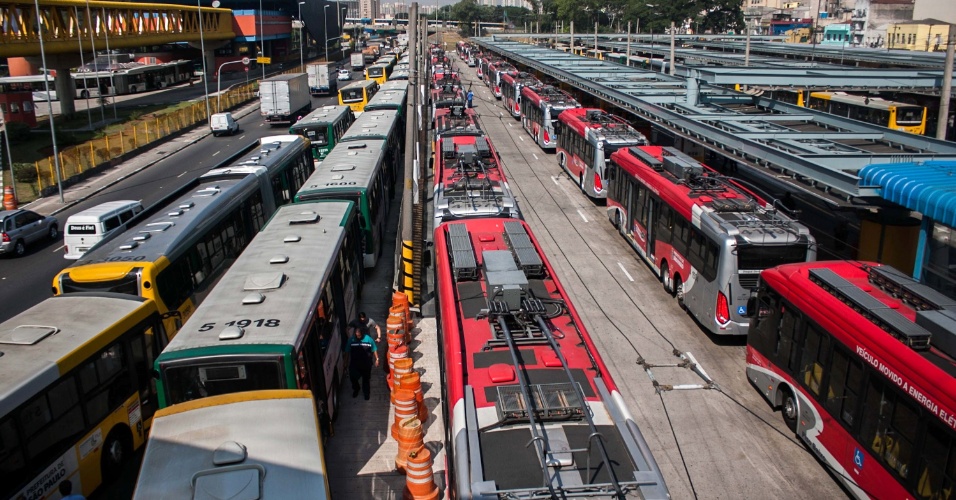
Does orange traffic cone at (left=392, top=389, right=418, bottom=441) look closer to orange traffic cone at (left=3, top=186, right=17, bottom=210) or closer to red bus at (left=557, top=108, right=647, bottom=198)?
red bus at (left=557, top=108, right=647, bottom=198)

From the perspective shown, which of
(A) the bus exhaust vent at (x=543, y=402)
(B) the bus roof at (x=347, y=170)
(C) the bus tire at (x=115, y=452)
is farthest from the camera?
(B) the bus roof at (x=347, y=170)

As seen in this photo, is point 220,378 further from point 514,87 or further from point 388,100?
point 514,87

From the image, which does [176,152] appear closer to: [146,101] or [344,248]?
[146,101]

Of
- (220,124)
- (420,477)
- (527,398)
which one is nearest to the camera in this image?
(527,398)

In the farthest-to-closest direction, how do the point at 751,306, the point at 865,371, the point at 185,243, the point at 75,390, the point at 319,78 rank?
the point at 319,78 → the point at 185,243 → the point at 751,306 → the point at 75,390 → the point at 865,371

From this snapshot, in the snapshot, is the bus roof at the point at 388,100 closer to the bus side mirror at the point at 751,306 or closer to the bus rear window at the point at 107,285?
the bus rear window at the point at 107,285

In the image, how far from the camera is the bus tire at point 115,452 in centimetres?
1155

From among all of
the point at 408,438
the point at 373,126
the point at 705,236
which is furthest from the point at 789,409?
the point at 373,126

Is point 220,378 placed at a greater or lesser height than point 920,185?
lesser

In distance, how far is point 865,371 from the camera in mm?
10391

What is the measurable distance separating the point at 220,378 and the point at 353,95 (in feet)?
147

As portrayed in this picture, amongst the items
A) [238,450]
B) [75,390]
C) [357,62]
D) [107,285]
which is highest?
[357,62]

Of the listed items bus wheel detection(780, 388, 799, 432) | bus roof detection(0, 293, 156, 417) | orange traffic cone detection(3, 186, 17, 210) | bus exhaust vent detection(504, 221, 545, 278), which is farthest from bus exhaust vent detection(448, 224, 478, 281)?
orange traffic cone detection(3, 186, 17, 210)

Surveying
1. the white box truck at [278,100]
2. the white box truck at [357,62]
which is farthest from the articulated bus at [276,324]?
the white box truck at [357,62]
